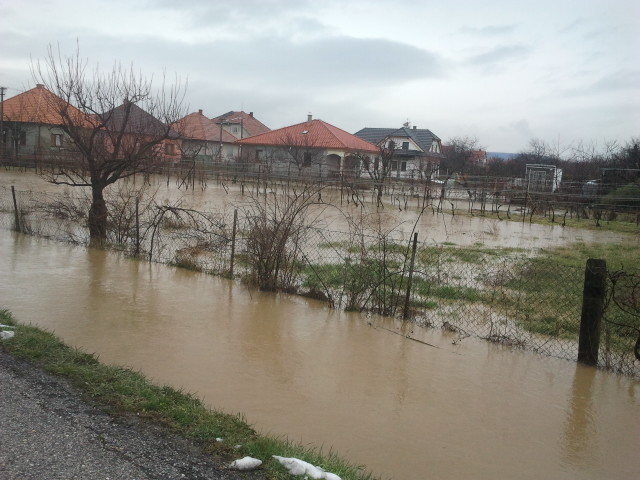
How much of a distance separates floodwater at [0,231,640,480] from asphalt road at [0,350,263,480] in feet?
3.80

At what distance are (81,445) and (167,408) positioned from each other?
2.52 ft

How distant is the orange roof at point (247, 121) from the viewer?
6806cm

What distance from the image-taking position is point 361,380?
5.97 metres

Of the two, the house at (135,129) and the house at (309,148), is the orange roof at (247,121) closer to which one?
the house at (309,148)

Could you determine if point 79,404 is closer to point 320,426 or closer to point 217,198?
point 320,426

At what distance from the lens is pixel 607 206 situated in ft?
89.1

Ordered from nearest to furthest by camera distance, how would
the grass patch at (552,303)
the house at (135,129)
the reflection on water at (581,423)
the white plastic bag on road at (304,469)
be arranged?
the white plastic bag on road at (304,469), the reflection on water at (581,423), the grass patch at (552,303), the house at (135,129)

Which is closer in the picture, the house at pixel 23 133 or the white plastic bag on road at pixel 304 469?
the white plastic bag on road at pixel 304 469

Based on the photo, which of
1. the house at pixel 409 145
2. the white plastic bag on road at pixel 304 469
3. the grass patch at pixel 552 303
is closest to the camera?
the white plastic bag on road at pixel 304 469

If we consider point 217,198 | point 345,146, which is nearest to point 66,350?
point 217,198

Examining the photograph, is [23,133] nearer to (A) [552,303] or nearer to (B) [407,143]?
(B) [407,143]

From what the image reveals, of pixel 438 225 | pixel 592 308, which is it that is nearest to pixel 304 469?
pixel 592 308

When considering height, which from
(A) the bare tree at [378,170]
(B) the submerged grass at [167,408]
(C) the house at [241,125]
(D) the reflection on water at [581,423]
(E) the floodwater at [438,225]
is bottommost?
(D) the reflection on water at [581,423]

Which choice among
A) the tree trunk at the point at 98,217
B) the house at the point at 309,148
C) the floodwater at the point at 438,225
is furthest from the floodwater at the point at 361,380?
the house at the point at 309,148
